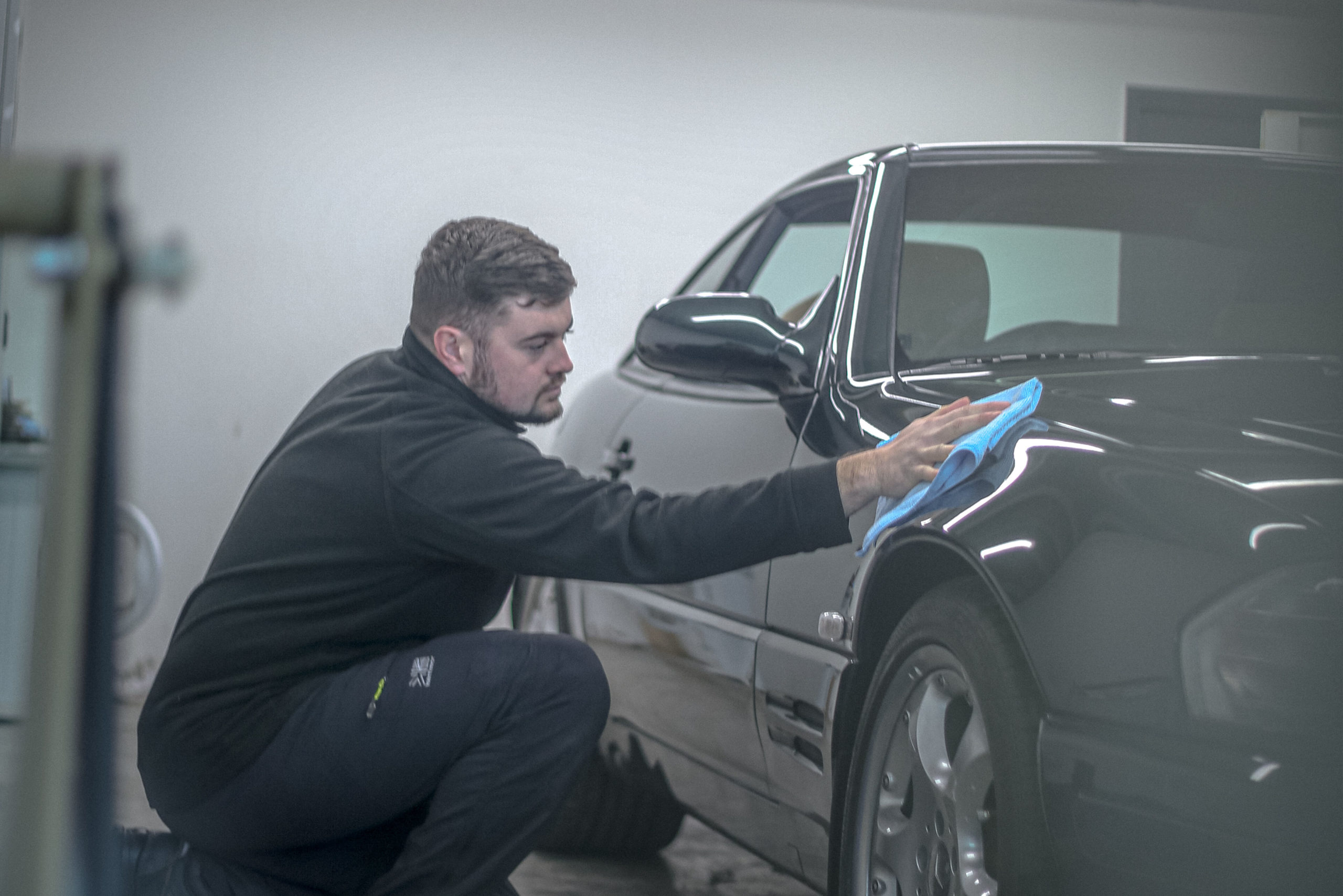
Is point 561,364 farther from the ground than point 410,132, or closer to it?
closer to it

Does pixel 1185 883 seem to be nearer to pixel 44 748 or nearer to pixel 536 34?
pixel 44 748

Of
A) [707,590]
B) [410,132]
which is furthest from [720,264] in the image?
[410,132]

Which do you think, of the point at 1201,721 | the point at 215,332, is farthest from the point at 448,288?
the point at 215,332

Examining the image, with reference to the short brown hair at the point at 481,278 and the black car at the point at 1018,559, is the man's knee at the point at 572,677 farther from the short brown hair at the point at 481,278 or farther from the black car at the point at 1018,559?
the short brown hair at the point at 481,278

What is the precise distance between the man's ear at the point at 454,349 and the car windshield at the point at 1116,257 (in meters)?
0.69

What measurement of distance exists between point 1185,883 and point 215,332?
489 cm

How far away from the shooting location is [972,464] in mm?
1618

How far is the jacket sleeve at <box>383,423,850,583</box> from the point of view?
186 cm

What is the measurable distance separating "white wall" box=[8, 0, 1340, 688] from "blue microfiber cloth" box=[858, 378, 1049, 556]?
4.20m

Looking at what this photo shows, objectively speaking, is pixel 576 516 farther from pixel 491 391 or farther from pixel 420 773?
pixel 420 773

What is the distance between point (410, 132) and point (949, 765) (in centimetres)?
453

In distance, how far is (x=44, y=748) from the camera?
525 mm

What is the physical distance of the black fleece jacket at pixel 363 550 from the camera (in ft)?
6.57

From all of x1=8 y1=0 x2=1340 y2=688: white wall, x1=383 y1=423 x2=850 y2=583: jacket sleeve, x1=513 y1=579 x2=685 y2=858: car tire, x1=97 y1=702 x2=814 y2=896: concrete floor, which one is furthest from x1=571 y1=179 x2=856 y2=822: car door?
x1=8 y1=0 x2=1340 y2=688: white wall
